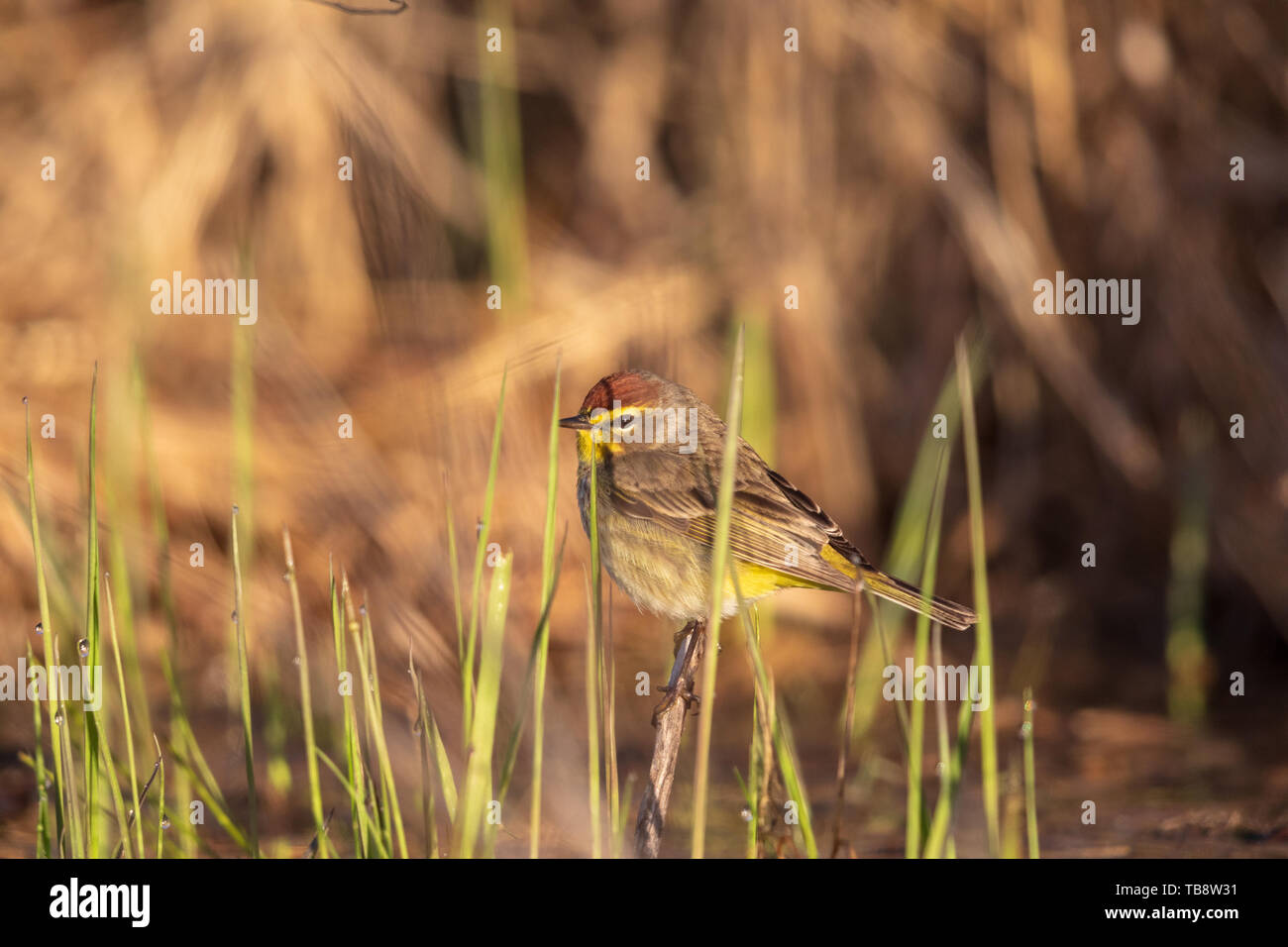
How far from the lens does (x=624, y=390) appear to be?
3.79 metres

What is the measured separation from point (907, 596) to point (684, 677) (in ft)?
2.75

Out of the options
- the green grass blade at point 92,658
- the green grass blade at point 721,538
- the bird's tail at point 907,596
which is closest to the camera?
the green grass blade at point 721,538

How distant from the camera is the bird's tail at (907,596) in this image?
3.56 m

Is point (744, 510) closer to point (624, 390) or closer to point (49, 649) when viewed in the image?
point (624, 390)

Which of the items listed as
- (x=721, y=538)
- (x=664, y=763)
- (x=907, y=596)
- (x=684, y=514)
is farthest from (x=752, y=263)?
(x=721, y=538)

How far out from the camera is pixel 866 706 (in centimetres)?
472

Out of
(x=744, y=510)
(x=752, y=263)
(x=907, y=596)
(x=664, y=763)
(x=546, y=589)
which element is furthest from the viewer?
(x=752, y=263)

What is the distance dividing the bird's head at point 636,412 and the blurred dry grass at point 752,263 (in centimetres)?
214

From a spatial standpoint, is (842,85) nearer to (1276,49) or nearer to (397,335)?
(1276,49)

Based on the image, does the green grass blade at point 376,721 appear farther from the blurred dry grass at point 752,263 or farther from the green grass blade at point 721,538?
the blurred dry grass at point 752,263

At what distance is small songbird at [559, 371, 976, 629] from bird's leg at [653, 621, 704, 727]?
155 millimetres

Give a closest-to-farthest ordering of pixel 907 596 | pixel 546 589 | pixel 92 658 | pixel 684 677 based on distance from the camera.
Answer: pixel 546 589 < pixel 92 658 < pixel 684 677 < pixel 907 596

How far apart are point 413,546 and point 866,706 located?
6.55 ft

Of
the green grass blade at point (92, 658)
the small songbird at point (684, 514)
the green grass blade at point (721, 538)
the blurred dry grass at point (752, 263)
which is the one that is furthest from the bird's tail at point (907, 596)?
the blurred dry grass at point (752, 263)
